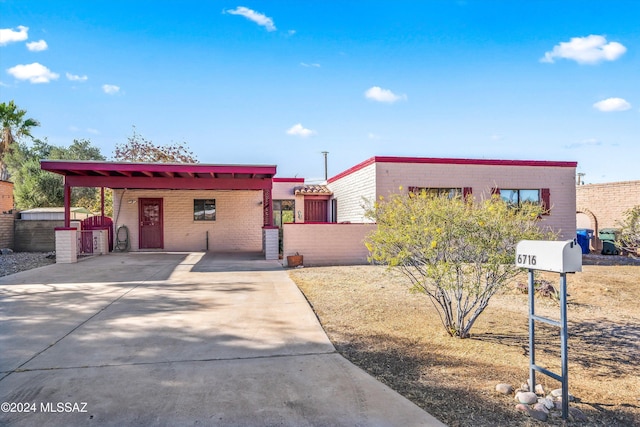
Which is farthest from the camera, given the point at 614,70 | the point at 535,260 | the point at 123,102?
the point at 123,102

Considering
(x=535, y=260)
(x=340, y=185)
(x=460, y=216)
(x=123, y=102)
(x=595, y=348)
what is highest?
(x=123, y=102)

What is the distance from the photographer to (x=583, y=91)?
14.4 m

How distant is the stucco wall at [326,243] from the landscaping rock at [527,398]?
29.6ft

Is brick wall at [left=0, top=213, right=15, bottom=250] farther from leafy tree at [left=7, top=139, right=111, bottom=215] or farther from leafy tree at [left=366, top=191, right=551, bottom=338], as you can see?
leafy tree at [left=366, top=191, right=551, bottom=338]

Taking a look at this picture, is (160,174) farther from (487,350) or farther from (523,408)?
(523,408)

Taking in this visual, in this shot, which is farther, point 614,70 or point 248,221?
point 248,221

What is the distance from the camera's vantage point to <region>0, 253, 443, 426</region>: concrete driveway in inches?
111

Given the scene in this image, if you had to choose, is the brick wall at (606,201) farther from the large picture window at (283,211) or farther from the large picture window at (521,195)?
the large picture window at (283,211)

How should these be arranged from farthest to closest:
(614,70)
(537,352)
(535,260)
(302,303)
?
(614,70) → (302,303) → (537,352) → (535,260)

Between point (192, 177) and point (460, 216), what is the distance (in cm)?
1136

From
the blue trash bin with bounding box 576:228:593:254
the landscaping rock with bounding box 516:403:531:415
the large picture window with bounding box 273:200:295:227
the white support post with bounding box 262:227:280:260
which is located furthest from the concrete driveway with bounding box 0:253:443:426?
the blue trash bin with bounding box 576:228:593:254

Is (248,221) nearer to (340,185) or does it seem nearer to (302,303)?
(340,185)

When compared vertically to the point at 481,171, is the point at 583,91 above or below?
above

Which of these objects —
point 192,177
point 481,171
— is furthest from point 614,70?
point 192,177
